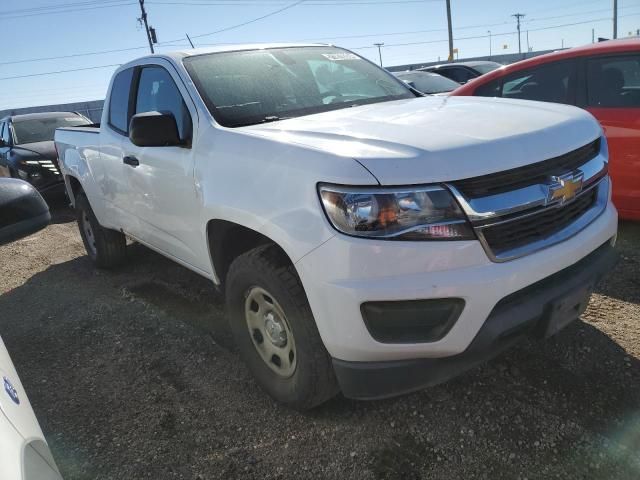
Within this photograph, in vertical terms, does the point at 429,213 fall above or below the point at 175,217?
above

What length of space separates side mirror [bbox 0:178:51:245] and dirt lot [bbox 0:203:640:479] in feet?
4.09

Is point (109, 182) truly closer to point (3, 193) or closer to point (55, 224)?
point (3, 193)

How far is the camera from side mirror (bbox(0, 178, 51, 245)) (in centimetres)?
153

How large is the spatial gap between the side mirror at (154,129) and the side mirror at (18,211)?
113cm

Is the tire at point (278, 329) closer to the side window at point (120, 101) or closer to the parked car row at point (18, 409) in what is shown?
the parked car row at point (18, 409)

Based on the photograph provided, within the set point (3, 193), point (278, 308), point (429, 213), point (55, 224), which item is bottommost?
point (55, 224)

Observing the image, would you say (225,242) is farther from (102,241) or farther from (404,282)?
(102,241)

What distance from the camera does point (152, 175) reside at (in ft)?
10.4

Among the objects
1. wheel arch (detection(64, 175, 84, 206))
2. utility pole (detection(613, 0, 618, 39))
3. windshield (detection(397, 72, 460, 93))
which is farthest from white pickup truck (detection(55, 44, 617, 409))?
utility pole (detection(613, 0, 618, 39))

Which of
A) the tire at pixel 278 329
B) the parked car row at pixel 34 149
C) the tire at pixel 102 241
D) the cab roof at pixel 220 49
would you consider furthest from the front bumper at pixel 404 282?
the parked car row at pixel 34 149

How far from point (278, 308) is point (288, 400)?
46 centimetres

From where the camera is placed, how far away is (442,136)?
1981mm

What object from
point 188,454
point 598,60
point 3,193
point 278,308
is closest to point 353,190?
point 278,308

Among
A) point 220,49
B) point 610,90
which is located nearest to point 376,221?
point 220,49
